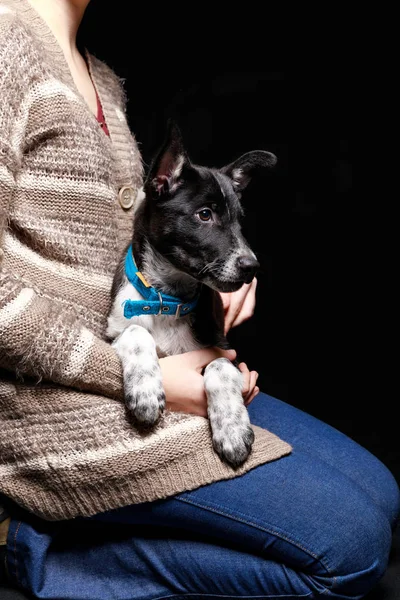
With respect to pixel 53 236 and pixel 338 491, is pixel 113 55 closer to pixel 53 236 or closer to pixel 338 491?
pixel 53 236

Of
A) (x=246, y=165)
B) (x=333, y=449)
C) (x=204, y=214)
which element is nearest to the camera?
(x=204, y=214)

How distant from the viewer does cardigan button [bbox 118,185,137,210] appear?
2346 millimetres

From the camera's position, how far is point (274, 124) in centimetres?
331

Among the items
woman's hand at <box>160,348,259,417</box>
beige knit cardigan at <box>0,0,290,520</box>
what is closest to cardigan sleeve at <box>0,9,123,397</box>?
beige knit cardigan at <box>0,0,290,520</box>

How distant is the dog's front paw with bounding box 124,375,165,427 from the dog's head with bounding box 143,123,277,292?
0.32m

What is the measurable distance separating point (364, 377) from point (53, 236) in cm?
185

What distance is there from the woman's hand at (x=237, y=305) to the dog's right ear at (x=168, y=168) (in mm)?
508

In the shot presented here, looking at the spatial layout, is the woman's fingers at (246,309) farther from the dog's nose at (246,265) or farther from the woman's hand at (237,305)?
the dog's nose at (246,265)

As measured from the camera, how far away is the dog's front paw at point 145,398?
1.98m

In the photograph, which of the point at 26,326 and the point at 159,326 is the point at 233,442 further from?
the point at 26,326

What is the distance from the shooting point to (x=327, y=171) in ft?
11.0

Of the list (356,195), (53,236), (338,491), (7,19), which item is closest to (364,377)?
(356,195)

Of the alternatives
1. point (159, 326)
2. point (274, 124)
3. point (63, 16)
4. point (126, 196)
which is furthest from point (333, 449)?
point (63, 16)

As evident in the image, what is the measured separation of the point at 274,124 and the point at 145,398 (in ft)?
5.54
